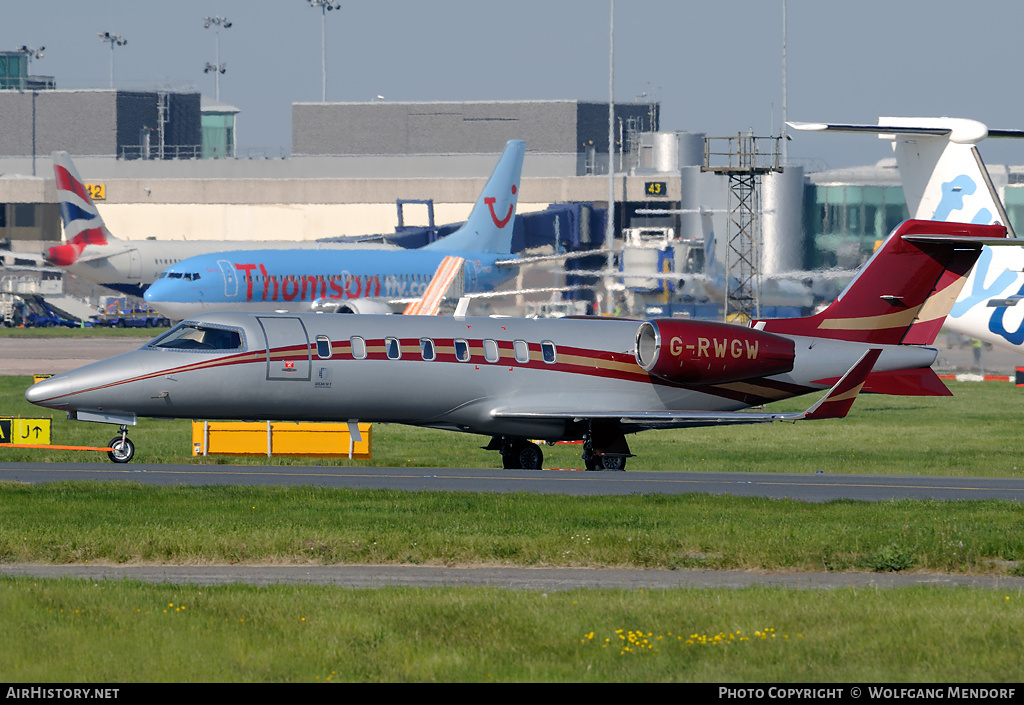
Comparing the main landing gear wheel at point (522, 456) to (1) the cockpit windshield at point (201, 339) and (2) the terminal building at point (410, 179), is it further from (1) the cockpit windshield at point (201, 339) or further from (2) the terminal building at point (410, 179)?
(2) the terminal building at point (410, 179)

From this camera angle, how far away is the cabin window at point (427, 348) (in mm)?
27625

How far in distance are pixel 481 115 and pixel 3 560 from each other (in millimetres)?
124320

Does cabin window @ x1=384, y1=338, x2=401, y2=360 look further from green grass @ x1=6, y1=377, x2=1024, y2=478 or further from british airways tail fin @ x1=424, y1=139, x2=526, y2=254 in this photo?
british airways tail fin @ x1=424, y1=139, x2=526, y2=254

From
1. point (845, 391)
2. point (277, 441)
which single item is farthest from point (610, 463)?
point (277, 441)

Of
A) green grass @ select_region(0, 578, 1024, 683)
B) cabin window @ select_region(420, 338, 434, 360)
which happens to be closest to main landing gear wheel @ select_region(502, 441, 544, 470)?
cabin window @ select_region(420, 338, 434, 360)

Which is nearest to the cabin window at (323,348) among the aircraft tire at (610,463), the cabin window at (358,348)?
the cabin window at (358,348)

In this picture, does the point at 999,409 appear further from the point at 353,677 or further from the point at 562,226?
the point at 562,226

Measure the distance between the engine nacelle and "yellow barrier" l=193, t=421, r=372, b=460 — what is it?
23.4 ft

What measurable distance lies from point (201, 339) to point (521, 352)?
6276mm

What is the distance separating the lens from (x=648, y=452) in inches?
1464

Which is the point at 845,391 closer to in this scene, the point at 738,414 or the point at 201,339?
the point at 738,414

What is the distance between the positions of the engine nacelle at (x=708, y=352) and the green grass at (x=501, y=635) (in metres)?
14.5

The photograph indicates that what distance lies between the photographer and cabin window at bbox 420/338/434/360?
27.6 m

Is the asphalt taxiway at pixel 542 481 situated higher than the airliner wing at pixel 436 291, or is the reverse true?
the airliner wing at pixel 436 291
